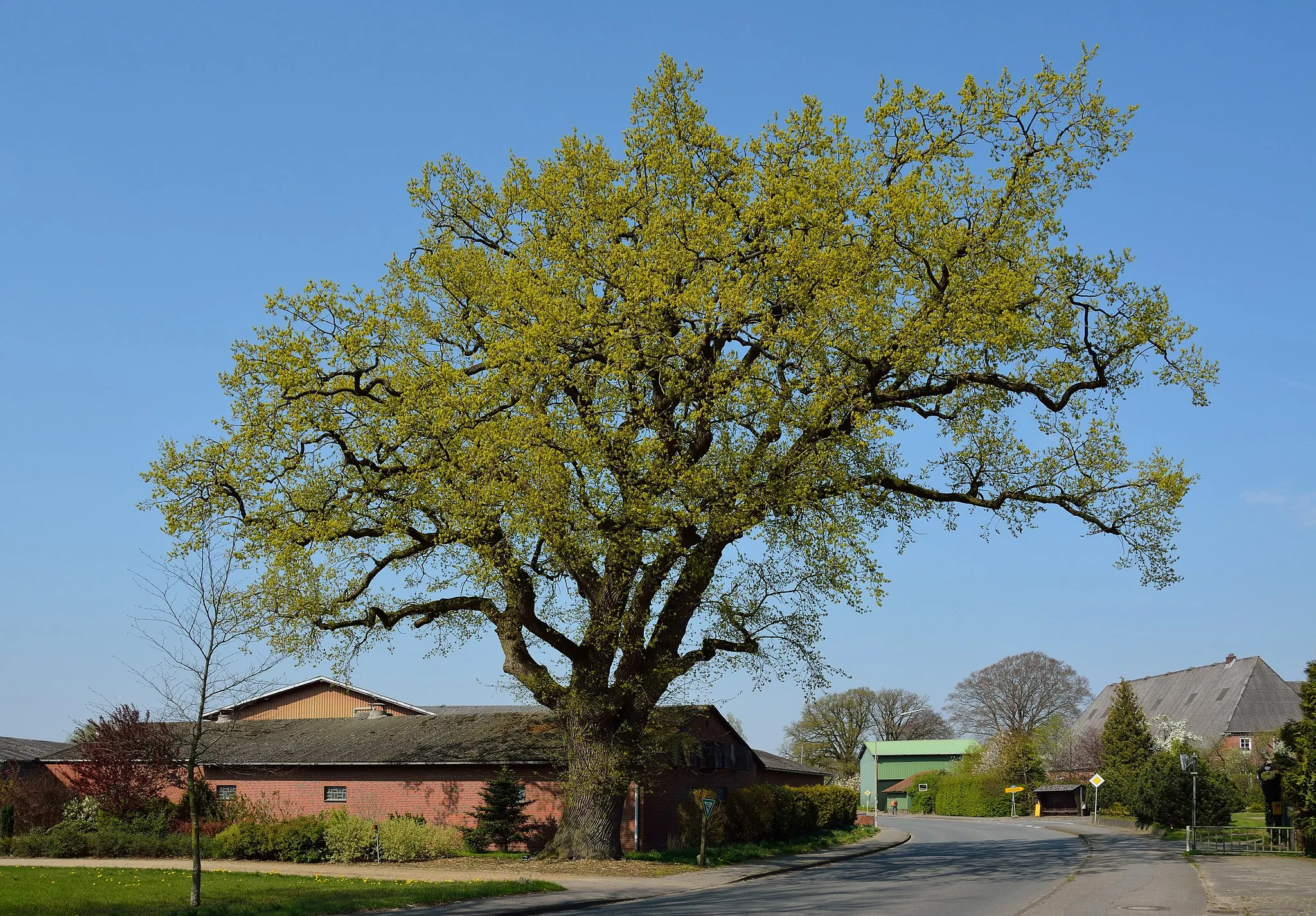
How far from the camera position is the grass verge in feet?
92.7

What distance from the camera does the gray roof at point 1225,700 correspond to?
69938 mm

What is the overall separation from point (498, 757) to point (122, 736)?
437 inches

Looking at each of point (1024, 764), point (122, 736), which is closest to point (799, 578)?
point (122, 736)

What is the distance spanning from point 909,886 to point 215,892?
1278cm

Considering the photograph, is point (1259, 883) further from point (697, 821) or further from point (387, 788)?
point (387, 788)

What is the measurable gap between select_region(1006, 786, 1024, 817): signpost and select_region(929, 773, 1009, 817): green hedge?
387 millimetres

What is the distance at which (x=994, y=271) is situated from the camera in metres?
21.0

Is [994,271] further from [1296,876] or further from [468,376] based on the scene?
[1296,876]

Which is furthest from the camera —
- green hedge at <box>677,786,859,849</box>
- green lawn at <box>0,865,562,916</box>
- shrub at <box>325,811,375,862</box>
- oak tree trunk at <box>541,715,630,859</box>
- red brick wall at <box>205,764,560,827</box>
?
green hedge at <box>677,786,859,849</box>

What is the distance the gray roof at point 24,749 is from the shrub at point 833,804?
2790 centimetres

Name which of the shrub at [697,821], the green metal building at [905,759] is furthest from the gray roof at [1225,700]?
the shrub at [697,821]

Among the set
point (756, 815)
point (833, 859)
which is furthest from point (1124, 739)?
point (833, 859)

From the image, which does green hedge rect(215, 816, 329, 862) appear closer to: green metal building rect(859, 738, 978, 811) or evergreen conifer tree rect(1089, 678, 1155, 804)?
evergreen conifer tree rect(1089, 678, 1155, 804)

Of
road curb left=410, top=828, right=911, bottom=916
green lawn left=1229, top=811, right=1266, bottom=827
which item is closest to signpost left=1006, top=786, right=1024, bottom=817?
green lawn left=1229, top=811, right=1266, bottom=827
